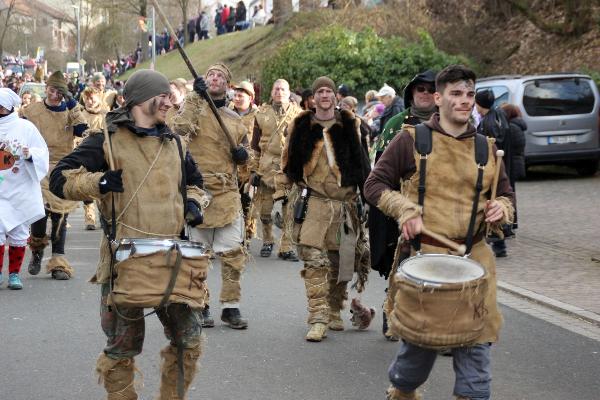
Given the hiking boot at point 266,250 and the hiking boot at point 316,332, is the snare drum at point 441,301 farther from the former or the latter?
the hiking boot at point 266,250

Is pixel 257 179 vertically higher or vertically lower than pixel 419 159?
lower

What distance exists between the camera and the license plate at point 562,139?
62.6 ft

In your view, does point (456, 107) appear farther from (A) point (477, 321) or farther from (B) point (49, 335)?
(B) point (49, 335)

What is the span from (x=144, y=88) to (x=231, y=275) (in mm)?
3236

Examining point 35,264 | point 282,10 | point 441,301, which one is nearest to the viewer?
point 441,301

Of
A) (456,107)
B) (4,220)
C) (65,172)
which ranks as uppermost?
(456,107)

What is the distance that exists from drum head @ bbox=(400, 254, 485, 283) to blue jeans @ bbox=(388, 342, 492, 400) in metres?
0.40

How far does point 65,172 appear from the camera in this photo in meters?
5.27

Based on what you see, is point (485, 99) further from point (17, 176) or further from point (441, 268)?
point (441, 268)

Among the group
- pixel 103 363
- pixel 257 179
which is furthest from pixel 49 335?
pixel 257 179

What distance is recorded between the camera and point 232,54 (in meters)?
41.2

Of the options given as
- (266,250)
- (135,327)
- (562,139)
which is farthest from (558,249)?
(135,327)

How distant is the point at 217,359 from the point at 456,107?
112 inches

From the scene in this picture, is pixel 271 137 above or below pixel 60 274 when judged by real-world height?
above
